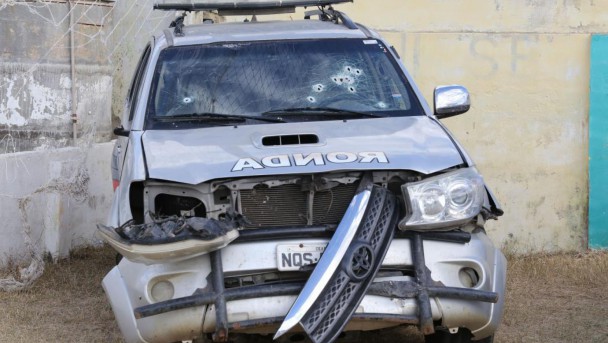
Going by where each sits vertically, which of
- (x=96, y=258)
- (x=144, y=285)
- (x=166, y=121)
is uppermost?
(x=166, y=121)

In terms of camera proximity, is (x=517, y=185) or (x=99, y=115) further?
(x=99, y=115)

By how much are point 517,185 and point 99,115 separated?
4.36 meters

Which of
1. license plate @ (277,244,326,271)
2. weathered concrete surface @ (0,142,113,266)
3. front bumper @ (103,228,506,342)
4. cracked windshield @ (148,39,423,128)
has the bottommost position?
weathered concrete surface @ (0,142,113,266)

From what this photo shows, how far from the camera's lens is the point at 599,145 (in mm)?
10078

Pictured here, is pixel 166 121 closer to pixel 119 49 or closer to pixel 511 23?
pixel 511 23

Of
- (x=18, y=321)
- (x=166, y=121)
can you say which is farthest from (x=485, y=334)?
(x=18, y=321)

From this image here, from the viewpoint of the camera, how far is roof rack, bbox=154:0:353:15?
7.16 metres

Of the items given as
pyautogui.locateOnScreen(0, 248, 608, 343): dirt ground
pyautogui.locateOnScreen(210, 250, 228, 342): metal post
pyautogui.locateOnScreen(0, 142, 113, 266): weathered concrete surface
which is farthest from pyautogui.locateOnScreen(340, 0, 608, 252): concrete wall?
pyautogui.locateOnScreen(210, 250, 228, 342): metal post

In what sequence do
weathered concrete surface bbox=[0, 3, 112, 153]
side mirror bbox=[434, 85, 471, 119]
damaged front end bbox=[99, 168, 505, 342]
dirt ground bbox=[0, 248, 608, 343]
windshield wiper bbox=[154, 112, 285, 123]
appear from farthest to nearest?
→ weathered concrete surface bbox=[0, 3, 112, 153], dirt ground bbox=[0, 248, 608, 343], side mirror bbox=[434, 85, 471, 119], windshield wiper bbox=[154, 112, 285, 123], damaged front end bbox=[99, 168, 505, 342]

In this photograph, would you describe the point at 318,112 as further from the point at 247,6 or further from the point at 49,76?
the point at 49,76

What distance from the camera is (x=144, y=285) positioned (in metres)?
5.15

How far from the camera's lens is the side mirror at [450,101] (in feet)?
20.9

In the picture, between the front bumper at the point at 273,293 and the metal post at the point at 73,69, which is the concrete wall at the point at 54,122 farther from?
the front bumper at the point at 273,293

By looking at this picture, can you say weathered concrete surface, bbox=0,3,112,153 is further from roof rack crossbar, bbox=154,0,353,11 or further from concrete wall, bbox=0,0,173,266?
roof rack crossbar, bbox=154,0,353,11
